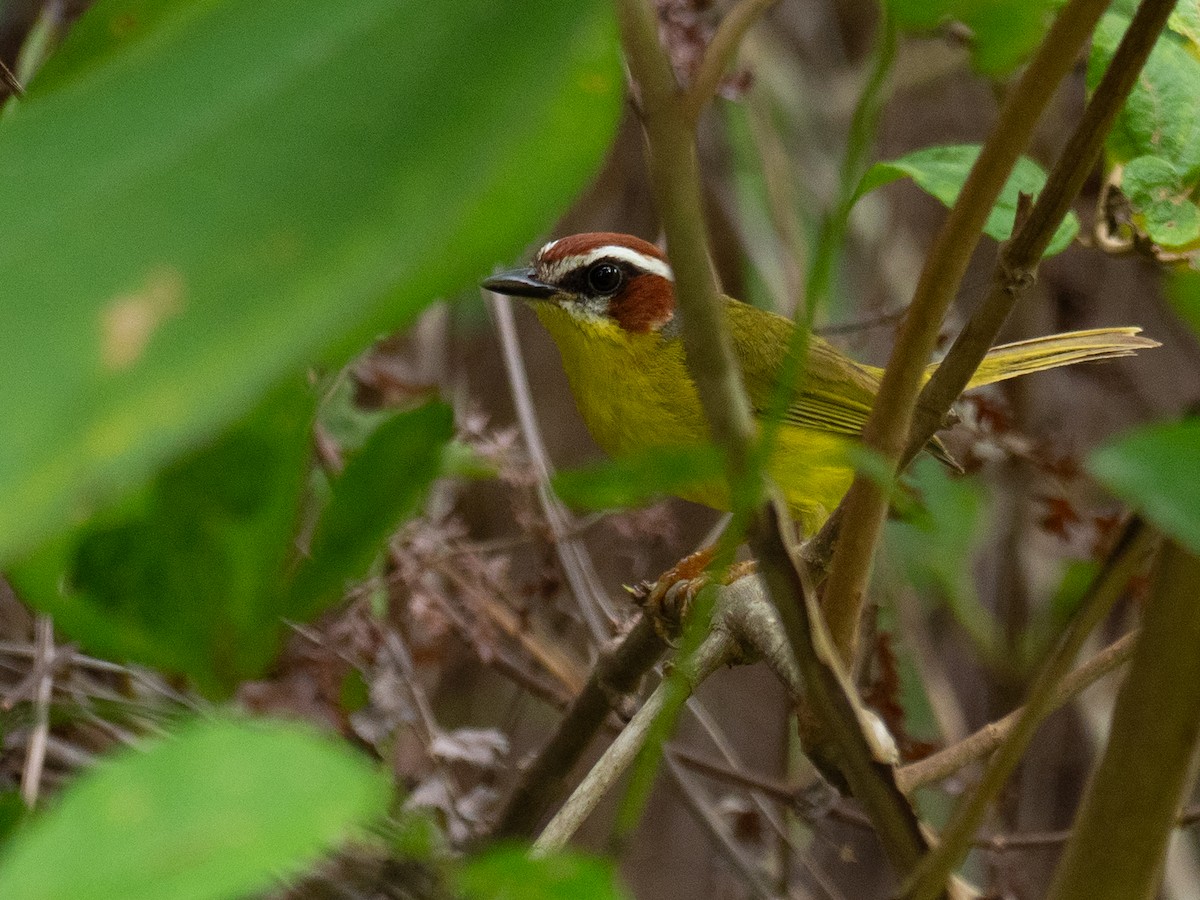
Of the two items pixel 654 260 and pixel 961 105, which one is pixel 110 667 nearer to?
pixel 654 260

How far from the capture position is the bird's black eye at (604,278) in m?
2.76

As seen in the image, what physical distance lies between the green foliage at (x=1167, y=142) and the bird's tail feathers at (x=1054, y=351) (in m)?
1.38

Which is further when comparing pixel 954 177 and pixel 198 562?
pixel 954 177

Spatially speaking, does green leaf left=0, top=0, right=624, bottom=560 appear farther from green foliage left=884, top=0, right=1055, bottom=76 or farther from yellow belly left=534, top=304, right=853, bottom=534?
yellow belly left=534, top=304, right=853, bottom=534

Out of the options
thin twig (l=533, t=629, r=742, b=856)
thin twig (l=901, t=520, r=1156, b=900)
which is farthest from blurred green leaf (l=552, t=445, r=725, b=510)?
thin twig (l=533, t=629, r=742, b=856)

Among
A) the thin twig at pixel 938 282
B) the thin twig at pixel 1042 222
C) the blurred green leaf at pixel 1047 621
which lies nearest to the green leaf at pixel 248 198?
the thin twig at pixel 938 282

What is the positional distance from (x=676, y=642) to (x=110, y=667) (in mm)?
652

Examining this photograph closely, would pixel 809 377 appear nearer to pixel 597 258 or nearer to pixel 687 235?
pixel 597 258

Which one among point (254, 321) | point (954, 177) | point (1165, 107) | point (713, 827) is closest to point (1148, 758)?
point (254, 321)

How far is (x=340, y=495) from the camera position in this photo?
58cm

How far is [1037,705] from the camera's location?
0.69 m

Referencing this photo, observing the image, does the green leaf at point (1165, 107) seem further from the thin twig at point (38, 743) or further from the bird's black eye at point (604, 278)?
the bird's black eye at point (604, 278)

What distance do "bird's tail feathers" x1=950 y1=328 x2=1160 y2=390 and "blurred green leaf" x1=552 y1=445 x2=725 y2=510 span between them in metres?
2.17

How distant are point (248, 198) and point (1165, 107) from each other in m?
1.00
